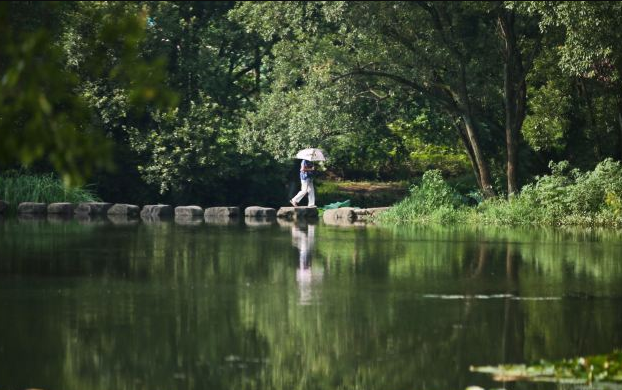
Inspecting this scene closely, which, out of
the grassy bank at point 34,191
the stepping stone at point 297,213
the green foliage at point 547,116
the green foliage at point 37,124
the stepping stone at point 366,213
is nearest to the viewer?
the green foliage at point 37,124

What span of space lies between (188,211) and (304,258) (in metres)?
17.1

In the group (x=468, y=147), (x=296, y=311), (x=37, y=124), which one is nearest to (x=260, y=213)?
(x=468, y=147)

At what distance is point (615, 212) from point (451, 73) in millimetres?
6555

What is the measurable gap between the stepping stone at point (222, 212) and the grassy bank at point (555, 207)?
205 inches

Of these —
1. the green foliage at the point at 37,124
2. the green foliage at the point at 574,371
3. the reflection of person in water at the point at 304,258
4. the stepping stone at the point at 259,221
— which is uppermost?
the green foliage at the point at 37,124

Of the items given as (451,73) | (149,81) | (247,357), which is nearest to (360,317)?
(247,357)

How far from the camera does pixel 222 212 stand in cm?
3841

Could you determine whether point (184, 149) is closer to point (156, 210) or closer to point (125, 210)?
point (156, 210)

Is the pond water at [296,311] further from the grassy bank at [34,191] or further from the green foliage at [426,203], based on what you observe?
the grassy bank at [34,191]

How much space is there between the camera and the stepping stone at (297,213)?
125 feet

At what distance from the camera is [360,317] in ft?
46.2

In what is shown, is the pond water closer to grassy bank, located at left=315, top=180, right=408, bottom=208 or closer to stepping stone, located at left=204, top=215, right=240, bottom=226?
stepping stone, located at left=204, top=215, right=240, bottom=226

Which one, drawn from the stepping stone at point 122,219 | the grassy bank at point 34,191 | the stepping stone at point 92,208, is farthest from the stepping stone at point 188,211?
the grassy bank at point 34,191

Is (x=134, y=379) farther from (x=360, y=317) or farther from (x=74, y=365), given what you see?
(x=360, y=317)
